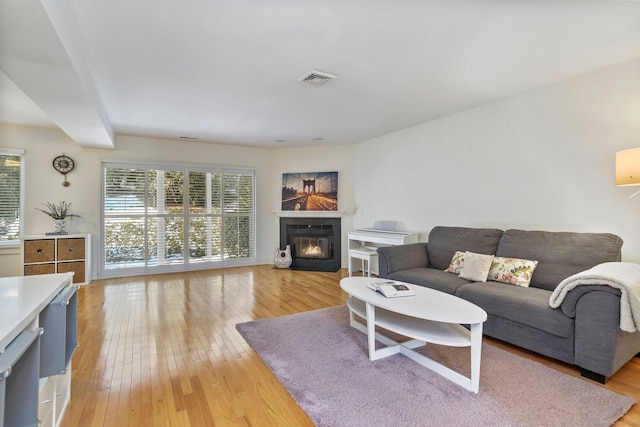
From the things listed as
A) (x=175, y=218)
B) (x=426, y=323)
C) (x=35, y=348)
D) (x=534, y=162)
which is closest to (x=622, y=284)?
(x=426, y=323)

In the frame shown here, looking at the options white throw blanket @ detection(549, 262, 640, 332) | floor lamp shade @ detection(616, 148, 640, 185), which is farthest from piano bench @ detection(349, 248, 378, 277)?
floor lamp shade @ detection(616, 148, 640, 185)

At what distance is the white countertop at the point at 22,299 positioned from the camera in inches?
42.8

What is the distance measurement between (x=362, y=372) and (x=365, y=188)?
3.92 metres

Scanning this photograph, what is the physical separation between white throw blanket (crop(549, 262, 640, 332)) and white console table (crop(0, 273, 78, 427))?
291 cm

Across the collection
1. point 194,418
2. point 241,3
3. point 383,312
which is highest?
point 241,3

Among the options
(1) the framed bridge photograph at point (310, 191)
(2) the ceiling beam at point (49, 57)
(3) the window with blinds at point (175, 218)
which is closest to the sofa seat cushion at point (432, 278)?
(1) the framed bridge photograph at point (310, 191)

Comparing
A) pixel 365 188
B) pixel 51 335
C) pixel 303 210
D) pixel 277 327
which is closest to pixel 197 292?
pixel 277 327

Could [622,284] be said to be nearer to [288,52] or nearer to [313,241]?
[288,52]

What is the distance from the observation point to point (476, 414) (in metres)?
1.74

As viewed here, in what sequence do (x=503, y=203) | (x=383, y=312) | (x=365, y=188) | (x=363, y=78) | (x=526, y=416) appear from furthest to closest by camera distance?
(x=365, y=188), (x=503, y=203), (x=363, y=78), (x=383, y=312), (x=526, y=416)

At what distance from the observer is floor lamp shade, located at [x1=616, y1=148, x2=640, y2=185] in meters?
2.26

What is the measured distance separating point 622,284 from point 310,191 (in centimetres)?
469

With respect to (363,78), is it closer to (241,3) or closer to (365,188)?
(241,3)

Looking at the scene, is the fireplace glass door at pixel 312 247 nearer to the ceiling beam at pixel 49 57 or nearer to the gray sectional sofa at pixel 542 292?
the gray sectional sofa at pixel 542 292
